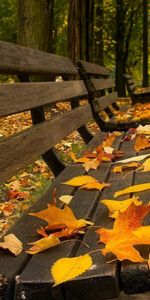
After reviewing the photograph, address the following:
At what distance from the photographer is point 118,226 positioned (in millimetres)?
1525

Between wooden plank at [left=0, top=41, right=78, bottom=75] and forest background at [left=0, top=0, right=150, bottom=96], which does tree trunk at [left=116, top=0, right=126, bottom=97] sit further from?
wooden plank at [left=0, top=41, right=78, bottom=75]

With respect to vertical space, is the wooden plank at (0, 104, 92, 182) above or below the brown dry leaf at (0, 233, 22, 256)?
above

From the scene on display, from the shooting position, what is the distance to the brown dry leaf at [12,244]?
161cm

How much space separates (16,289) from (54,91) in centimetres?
188

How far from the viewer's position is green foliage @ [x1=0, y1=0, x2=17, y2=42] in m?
21.6

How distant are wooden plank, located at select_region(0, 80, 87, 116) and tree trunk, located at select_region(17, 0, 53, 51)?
6.02 m

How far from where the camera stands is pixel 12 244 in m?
1.63

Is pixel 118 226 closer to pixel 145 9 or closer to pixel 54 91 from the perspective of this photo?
pixel 54 91

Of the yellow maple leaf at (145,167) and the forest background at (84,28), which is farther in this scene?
the forest background at (84,28)

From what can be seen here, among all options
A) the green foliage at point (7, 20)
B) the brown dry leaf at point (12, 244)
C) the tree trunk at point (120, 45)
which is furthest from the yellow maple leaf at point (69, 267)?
the green foliage at point (7, 20)

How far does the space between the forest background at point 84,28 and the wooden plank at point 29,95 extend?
6.16 meters

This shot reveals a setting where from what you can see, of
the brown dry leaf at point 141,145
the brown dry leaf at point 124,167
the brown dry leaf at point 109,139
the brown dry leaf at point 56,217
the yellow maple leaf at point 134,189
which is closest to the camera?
the brown dry leaf at point 56,217

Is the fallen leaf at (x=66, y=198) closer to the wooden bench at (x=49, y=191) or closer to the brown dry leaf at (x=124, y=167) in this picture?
the wooden bench at (x=49, y=191)

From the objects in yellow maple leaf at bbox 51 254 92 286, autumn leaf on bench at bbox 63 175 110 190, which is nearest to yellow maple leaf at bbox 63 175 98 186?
autumn leaf on bench at bbox 63 175 110 190
